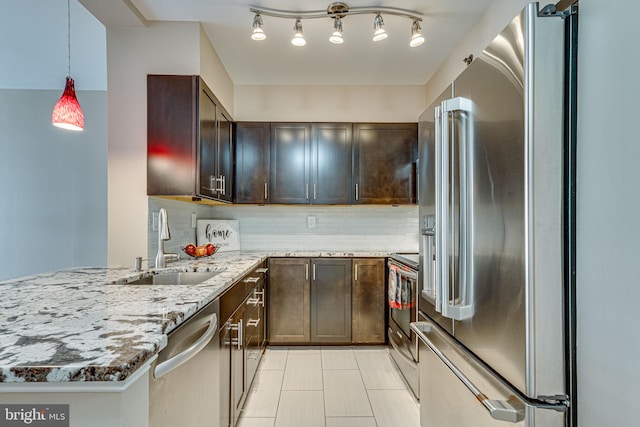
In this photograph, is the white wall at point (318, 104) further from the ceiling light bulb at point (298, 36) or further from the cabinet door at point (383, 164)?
the ceiling light bulb at point (298, 36)

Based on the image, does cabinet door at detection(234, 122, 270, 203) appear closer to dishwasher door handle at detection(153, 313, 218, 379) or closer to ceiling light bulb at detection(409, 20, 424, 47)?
ceiling light bulb at detection(409, 20, 424, 47)

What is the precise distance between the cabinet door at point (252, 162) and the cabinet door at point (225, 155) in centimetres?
11

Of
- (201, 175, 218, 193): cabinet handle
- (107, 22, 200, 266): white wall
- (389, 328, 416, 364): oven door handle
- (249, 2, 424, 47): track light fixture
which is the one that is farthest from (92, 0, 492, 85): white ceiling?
(389, 328, 416, 364): oven door handle

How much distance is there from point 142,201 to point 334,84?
7.52ft

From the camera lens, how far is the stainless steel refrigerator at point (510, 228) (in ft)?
2.98

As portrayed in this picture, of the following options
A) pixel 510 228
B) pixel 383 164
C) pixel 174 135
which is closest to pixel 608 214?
pixel 510 228

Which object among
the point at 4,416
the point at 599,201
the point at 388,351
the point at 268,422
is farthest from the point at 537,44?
the point at 388,351

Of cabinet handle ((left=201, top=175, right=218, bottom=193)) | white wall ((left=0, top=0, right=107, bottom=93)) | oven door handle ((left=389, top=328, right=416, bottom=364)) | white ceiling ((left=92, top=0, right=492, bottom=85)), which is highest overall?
white wall ((left=0, top=0, right=107, bottom=93))

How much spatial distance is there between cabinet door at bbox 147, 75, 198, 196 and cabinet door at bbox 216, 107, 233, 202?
486 millimetres

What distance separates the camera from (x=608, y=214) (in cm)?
80

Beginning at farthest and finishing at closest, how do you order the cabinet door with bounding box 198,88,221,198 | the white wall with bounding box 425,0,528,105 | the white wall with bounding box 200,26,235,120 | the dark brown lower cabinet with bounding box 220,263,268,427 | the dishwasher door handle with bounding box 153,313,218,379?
1. the white wall with bounding box 200,26,235,120
2. the cabinet door with bounding box 198,88,221,198
3. the white wall with bounding box 425,0,528,105
4. the dark brown lower cabinet with bounding box 220,263,268,427
5. the dishwasher door handle with bounding box 153,313,218,379

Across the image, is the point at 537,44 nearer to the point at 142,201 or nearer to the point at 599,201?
the point at 599,201

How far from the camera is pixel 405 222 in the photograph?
3.76m

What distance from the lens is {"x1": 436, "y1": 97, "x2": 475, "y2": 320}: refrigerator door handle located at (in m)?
1.19
